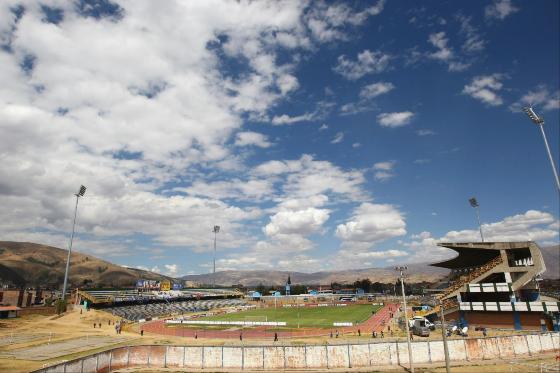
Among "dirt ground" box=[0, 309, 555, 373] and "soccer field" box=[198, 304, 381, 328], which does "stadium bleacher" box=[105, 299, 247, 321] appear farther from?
"soccer field" box=[198, 304, 381, 328]

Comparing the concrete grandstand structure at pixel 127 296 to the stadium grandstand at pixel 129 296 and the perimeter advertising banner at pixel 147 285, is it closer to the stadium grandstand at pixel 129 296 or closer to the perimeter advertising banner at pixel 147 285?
the stadium grandstand at pixel 129 296

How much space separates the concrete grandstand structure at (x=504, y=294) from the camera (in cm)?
5053

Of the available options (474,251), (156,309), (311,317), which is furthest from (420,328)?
(156,309)

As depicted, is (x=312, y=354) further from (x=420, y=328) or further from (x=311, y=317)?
(x=311, y=317)

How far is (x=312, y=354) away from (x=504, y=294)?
4043 cm

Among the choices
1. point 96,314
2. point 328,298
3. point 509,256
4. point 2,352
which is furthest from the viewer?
point 328,298

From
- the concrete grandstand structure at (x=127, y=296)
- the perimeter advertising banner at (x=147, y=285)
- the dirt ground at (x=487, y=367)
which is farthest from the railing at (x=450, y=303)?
the perimeter advertising banner at (x=147, y=285)

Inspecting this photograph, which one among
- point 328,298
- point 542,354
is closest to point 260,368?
point 542,354

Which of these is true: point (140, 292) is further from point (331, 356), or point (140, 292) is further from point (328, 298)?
point (331, 356)

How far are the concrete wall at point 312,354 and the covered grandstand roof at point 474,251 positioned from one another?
25.8 metres

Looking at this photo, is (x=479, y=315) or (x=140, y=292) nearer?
(x=479, y=315)

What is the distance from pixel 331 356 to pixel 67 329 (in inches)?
2167

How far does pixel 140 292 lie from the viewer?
12925 centimetres

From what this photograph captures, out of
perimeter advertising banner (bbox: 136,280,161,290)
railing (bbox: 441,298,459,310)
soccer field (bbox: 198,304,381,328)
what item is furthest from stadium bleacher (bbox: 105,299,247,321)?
railing (bbox: 441,298,459,310)
